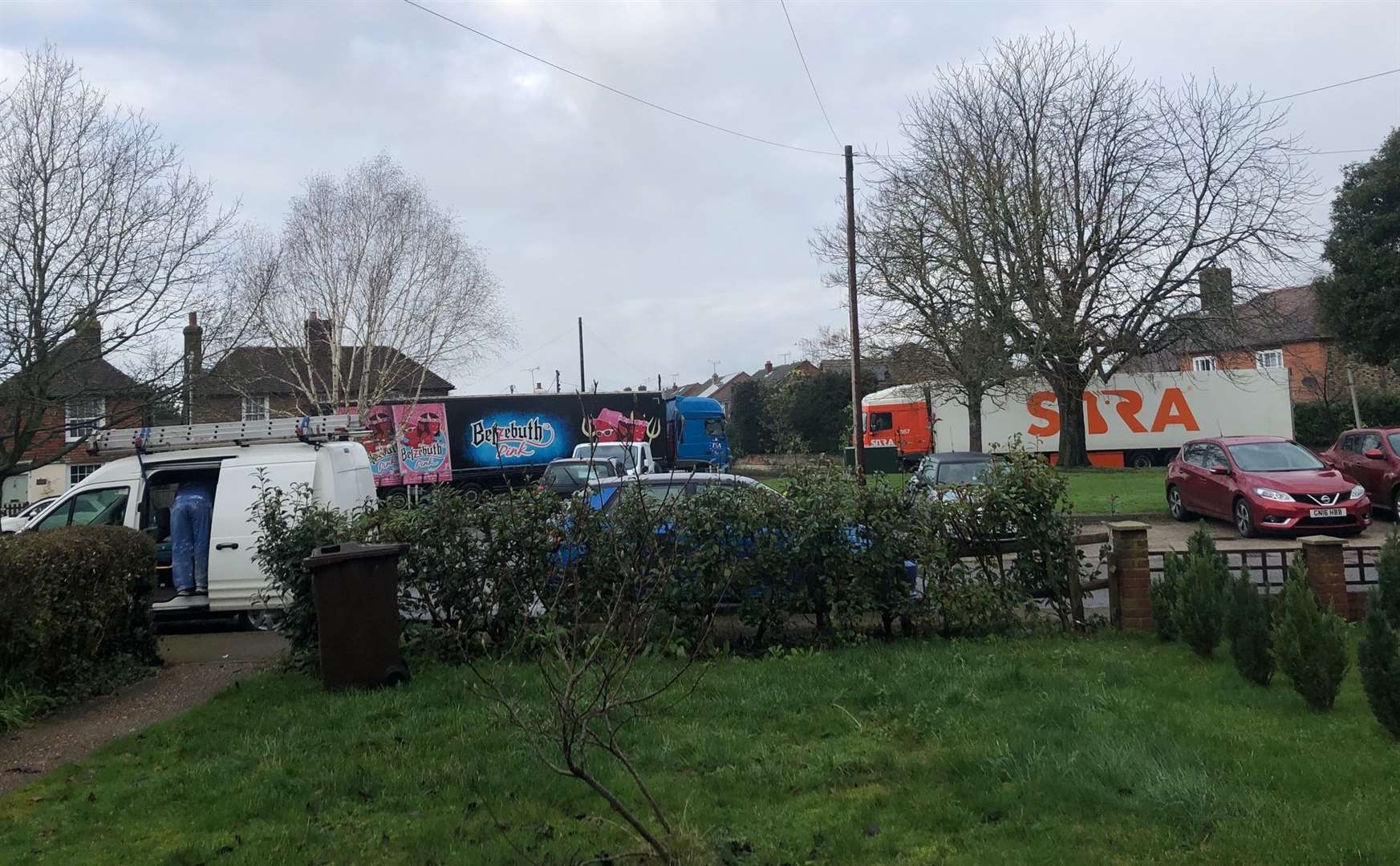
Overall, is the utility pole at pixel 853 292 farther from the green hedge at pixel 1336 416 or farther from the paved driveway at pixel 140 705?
the green hedge at pixel 1336 416

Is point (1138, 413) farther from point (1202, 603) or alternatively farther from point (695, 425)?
point (1202, 603)

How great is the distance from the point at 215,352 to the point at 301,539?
730 cm

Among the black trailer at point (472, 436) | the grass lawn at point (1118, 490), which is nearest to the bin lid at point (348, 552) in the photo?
the grass lawn at point (1118, 490)

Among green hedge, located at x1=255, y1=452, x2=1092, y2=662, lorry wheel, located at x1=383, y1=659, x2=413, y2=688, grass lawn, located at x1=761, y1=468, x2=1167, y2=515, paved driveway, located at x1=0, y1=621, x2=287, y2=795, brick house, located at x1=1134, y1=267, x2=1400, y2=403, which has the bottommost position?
paved driveway, located at x1=0, y1=621, x2=287, y2=795

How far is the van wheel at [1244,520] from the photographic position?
14547 mm

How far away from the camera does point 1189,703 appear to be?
5711 mm

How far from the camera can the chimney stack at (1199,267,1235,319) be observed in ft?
95.7

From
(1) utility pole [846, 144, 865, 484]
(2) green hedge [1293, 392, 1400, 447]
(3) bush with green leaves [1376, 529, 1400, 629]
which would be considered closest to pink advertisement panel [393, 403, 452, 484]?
(1) utility pole [846, 144, 865, 484]

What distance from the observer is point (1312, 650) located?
5.43 m

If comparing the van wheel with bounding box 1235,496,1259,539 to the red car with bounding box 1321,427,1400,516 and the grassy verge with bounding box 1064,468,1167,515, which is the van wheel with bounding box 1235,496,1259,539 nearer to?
the grassy verge with bounding box 1064,468,1167,515

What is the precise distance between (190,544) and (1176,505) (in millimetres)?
15867

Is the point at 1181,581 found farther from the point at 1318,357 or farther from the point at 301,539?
the point at 1318,357

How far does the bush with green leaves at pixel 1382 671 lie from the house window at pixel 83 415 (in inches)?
506

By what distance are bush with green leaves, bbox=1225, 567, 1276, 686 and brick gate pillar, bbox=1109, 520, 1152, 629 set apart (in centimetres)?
144
